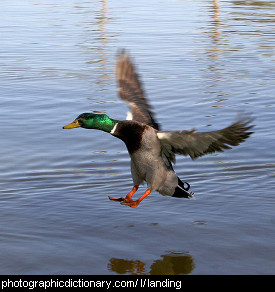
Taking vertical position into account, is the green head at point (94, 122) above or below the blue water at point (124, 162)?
above

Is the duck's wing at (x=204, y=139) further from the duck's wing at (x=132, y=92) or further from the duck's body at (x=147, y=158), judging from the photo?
the duck's wing at (x=132, y=92)

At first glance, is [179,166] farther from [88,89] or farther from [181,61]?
[181,61]

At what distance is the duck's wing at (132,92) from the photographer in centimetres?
711

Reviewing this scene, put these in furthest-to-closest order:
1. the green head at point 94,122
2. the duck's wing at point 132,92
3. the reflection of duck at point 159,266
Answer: the duck's wing at point 132,92, the green head at point 94,122, the reflection of duck at point 159,266

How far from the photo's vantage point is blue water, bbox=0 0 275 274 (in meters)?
6.38

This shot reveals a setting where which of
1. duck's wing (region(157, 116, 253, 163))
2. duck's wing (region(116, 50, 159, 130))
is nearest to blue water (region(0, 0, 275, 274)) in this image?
duck's wing (region(157, 116, 253, 163))

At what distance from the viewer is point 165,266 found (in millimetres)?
6148

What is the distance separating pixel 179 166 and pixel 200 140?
2.58 m

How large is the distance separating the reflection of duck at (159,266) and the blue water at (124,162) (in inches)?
0.5

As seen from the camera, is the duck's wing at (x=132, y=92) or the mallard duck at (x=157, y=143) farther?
the duck's wing at (x=132, y=92)

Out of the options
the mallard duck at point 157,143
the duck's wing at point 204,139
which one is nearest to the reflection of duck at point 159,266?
the mallard duck at point 157,143

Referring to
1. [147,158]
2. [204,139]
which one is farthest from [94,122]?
[204,139]

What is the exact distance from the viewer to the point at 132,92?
7496mm

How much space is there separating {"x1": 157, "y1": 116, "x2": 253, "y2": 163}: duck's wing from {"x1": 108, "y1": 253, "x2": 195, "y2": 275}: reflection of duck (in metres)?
0.90
